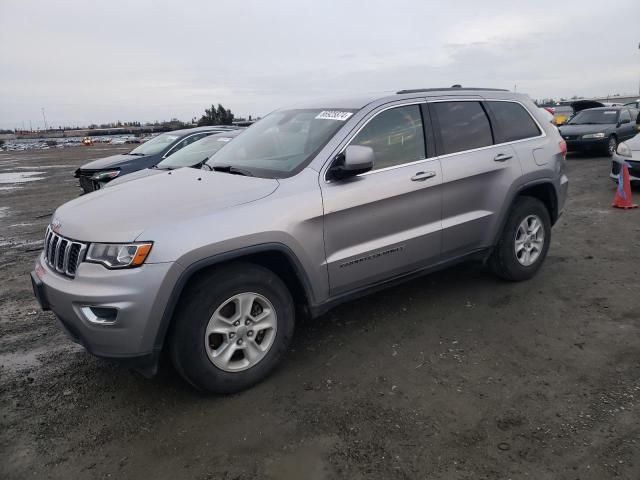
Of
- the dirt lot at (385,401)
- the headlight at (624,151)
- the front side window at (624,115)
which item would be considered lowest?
the dirt lot at (385,401)

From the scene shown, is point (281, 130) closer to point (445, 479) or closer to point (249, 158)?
point (249, 158)

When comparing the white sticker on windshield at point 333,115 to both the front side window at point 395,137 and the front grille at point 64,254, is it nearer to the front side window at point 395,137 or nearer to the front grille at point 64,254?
the front side window at point 395,137

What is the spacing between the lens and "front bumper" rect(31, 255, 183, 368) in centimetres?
277

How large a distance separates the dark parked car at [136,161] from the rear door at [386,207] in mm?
6362

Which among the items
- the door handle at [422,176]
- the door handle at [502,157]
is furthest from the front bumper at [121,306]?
the door handle at [502,157]

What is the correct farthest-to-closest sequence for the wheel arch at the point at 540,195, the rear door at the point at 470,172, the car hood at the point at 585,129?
the car hood at the point at 585,129
the wheel arch at the point at 540,195
the rear door at the point at 470,172

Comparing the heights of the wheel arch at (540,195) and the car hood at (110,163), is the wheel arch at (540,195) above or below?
below

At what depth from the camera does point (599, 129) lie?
1455 centimetres

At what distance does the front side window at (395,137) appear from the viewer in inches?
148

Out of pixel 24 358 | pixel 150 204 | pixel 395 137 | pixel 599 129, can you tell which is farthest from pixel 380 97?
pixel 599 129

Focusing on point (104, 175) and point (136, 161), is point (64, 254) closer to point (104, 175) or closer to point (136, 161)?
point (104, 175)

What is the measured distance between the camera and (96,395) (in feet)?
10.8

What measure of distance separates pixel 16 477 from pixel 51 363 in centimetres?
130

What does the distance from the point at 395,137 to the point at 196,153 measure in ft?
16.4
